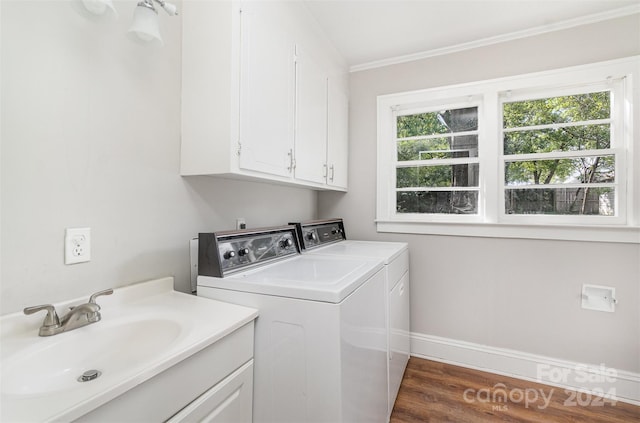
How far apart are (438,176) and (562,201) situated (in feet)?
2.74

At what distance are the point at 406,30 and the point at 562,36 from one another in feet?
3.43

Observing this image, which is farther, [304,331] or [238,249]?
[238,249]

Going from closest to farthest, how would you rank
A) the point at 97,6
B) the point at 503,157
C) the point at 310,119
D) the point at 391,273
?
the point at 97,6 < the point at 391,273 < the point at 310,119 < the point at 503,157

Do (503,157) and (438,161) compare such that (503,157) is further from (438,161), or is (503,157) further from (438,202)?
(438,202)

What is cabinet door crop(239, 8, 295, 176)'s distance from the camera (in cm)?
133

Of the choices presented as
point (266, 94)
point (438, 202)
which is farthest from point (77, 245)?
point (438, 202)

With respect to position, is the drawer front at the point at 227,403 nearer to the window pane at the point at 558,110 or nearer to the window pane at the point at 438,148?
the window pane at the point at 438,148

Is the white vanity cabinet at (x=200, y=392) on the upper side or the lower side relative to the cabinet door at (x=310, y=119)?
lower

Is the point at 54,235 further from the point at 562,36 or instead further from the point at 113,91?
the point at 562,36

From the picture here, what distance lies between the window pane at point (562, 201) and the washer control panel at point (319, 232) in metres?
1.27

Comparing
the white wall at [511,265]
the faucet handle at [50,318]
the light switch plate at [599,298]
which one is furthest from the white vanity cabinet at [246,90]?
the light switch plate at [599,298]

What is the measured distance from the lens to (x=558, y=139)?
2121mm

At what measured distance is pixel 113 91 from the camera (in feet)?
3.76

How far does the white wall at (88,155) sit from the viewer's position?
2.96 ft
